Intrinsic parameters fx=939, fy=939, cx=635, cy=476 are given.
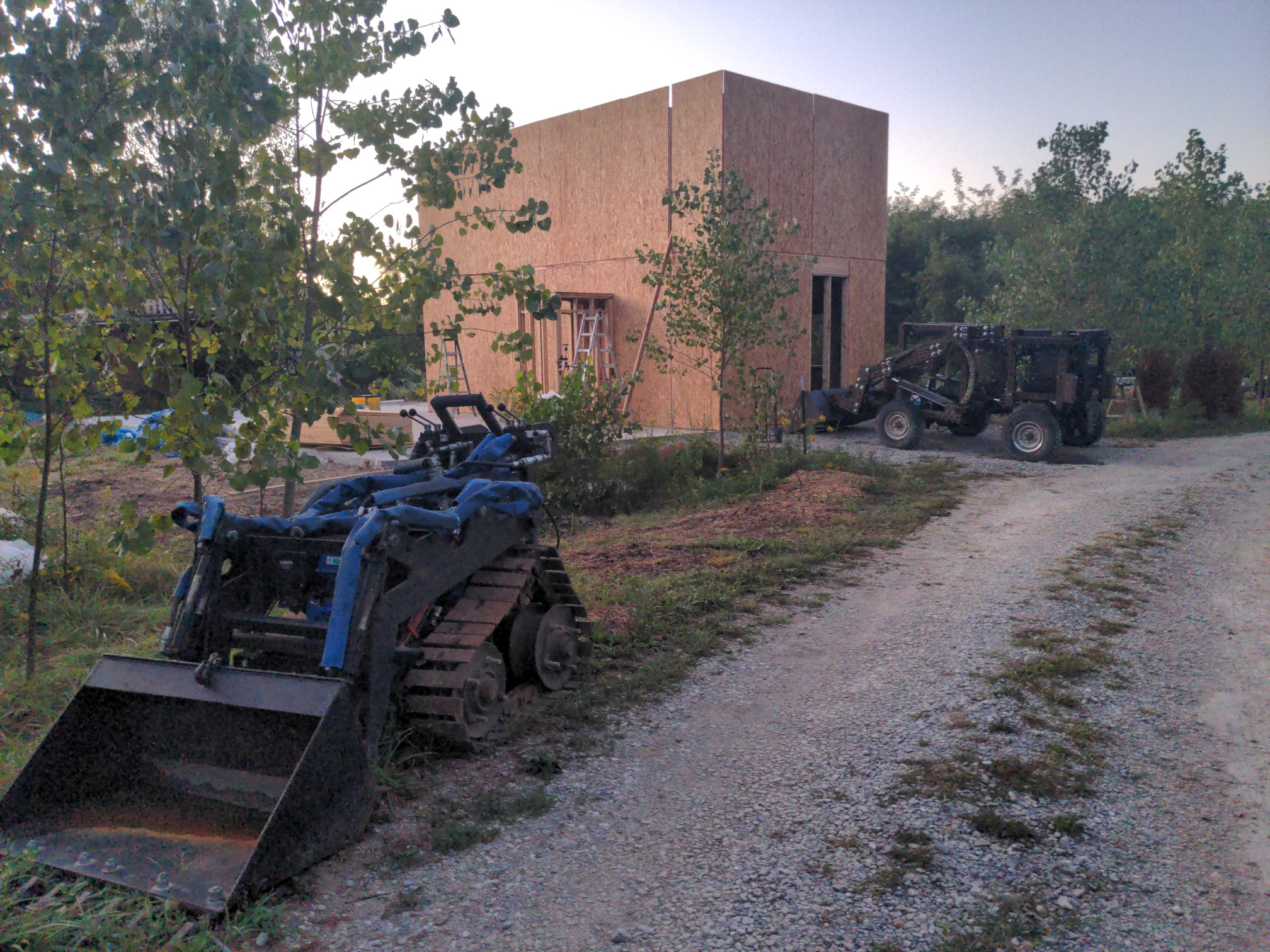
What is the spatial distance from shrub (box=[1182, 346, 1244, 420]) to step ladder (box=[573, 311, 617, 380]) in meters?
12.9

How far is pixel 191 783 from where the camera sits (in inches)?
138

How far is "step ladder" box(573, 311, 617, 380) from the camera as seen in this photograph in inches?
755

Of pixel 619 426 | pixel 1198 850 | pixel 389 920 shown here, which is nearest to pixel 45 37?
pixel 389 920

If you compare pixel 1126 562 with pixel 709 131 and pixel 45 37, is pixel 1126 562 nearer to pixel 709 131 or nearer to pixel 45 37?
pixel 45 37

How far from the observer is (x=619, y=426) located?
11.9 meters

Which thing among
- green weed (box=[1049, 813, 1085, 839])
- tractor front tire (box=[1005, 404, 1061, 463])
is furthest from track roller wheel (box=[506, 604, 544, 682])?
tractor front tire (box=[1005, 404, 1061, 463])

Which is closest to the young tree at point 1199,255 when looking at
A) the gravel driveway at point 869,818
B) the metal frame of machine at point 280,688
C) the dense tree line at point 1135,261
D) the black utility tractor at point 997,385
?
the dense tree line at point 1135,261

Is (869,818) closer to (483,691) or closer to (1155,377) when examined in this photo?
(483,691)

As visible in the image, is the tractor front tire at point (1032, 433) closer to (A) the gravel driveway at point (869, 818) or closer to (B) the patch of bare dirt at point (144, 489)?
(A) the gravel driveway at point (869, 818)

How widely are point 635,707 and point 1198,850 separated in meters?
2.60

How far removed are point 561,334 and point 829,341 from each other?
5894mm

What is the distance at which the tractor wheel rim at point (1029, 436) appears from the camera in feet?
49.4

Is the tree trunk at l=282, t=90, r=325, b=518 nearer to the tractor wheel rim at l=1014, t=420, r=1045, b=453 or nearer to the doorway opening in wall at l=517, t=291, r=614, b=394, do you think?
the tractor wheel rim at l=1014, t=420, r=1045, b=453

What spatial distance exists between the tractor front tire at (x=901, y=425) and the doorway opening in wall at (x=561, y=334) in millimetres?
6164
